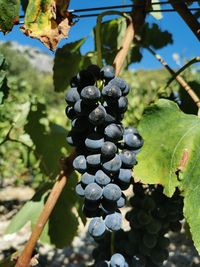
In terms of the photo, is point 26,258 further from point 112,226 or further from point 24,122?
point 24,122

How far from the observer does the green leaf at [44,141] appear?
2.24 meters

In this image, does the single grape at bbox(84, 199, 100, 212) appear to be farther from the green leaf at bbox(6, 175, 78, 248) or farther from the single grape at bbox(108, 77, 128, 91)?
Result: the green leaf at bbox(6, 175, 78, 248)

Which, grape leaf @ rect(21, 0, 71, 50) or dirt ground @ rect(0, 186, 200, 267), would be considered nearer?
grape leaf @ rect(21, 0, 71, 50)

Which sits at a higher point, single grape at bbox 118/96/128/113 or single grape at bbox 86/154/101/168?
single grape at bbox 118/96/128/113

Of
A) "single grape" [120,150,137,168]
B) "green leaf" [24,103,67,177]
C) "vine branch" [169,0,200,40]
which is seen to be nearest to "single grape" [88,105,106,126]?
"single grape" [120,150,137,168]

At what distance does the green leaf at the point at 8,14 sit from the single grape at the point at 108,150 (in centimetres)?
35

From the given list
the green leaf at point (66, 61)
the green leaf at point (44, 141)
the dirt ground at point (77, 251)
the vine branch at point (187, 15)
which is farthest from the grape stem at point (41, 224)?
the dirt ground at point (77, 251)

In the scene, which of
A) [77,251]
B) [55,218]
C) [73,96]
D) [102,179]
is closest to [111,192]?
[102,179]

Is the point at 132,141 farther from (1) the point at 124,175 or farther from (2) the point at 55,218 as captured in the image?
(2) the point at 55,218

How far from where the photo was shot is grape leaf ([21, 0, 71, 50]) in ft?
Answer: 3.50

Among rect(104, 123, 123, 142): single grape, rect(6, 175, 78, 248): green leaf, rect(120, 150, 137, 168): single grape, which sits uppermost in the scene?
rect(104, 123, 123, 142): single grape

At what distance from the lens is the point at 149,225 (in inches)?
61.4

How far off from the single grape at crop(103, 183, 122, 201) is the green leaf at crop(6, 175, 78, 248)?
83 centimetres

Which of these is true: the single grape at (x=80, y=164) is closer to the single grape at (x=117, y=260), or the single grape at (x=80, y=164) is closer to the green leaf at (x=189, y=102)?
the single grape at (x=117, y=260)
